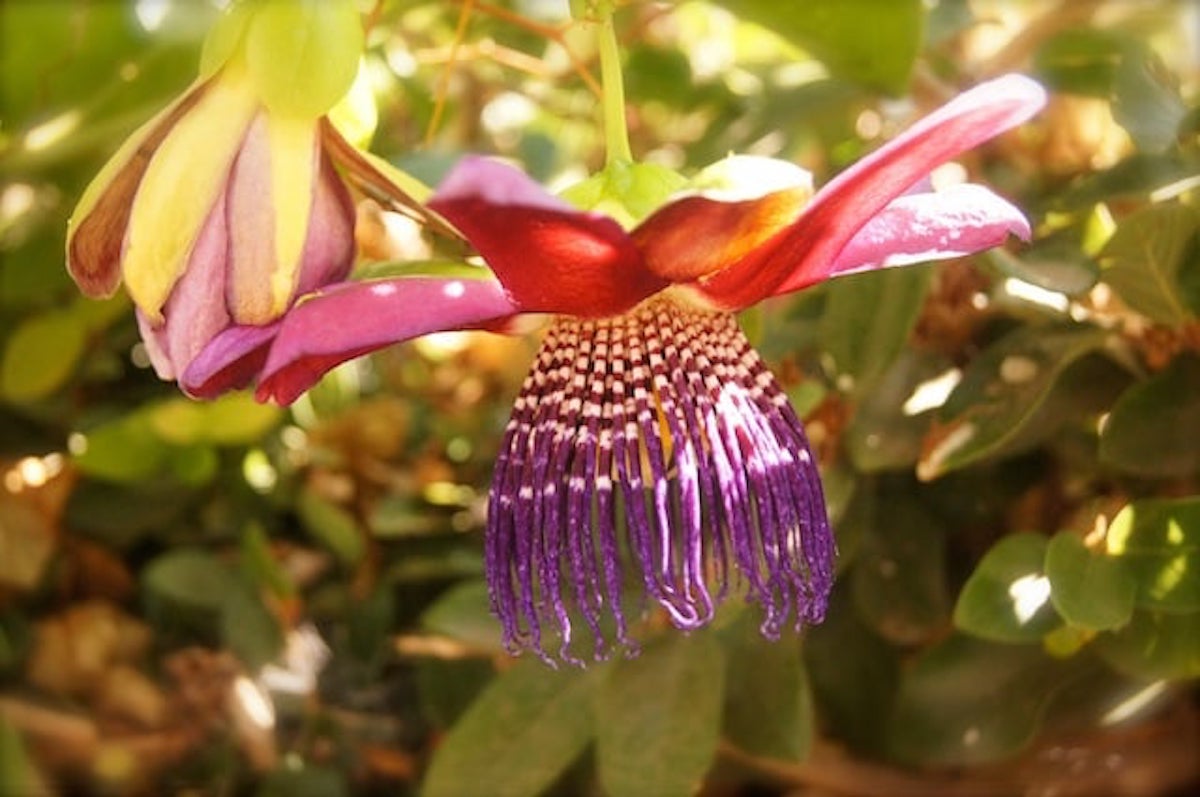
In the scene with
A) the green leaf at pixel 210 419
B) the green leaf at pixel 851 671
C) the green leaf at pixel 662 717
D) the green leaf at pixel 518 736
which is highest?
the green leaf at pixel 210 419

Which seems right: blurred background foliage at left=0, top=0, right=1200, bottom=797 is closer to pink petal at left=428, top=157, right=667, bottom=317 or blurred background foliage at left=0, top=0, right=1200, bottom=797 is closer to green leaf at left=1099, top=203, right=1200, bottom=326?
green leaf at left=1099, top=203, right=1200, bottom=326

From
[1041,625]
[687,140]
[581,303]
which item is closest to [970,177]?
[687,140]

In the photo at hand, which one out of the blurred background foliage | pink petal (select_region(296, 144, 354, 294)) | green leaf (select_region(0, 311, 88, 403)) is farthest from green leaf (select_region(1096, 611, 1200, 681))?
green leaf (select_region(0, 311, 88, 403))

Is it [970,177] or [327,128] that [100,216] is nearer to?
[327,128]

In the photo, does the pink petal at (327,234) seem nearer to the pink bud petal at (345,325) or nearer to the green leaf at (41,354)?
the pink bud petal at (345,325)

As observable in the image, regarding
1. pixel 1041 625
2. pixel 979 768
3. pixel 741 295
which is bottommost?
pixel 979 768

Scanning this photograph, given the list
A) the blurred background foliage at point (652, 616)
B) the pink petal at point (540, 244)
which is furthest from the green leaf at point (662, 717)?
the pink petal at point (540, 244)
